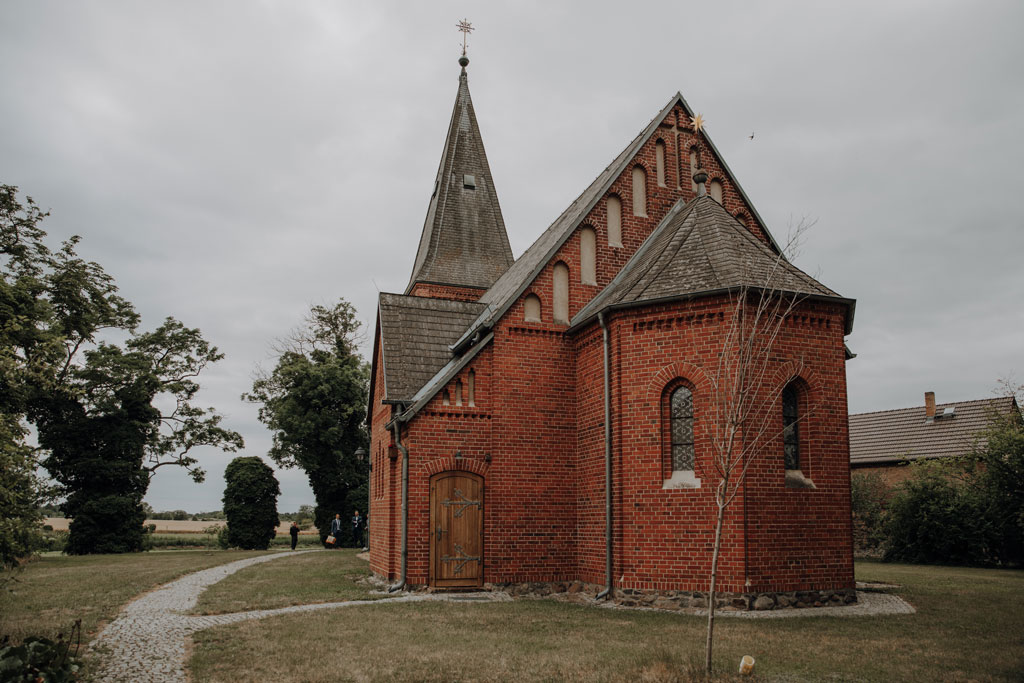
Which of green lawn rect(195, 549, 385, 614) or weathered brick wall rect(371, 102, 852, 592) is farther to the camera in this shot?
green lawn rect(195, 549, 385, 614)

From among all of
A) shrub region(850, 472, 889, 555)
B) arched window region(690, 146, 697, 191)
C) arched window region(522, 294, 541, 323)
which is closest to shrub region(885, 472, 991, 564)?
shrub region(850, 472, 889, 555)

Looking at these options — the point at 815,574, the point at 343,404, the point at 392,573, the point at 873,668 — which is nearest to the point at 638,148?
the point at 815,574

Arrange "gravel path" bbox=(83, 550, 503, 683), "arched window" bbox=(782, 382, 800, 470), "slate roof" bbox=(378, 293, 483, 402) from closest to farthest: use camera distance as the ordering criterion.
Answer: "gravel path" bbox=(83, 550, 503, 683), "arched window" bbox=(782, 382, 800, 470), "slate roof" bbox=(378, 293, 483, 402)

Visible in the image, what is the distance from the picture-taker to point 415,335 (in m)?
17.7

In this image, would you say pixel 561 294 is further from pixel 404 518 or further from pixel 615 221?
pixel 404 518

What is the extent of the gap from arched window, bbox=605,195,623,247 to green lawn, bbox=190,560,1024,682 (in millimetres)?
8274

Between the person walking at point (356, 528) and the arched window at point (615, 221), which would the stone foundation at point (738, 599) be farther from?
the person walking at point (356, 528)

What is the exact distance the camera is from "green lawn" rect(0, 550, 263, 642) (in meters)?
10.8

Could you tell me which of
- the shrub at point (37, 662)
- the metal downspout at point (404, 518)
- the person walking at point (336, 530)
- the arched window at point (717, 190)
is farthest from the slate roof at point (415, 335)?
the person walking at point (336, 530)

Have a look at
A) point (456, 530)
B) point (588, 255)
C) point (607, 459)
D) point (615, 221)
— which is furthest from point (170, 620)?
point (615, 221)

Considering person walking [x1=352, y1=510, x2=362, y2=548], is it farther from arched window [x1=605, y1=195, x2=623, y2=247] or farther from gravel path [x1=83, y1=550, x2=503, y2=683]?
arched window [x1=605, y1=195, x2=623, y2=247]

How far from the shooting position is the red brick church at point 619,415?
41.2 ft

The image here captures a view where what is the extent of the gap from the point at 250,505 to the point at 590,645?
1045 inches

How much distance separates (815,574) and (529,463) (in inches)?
227
